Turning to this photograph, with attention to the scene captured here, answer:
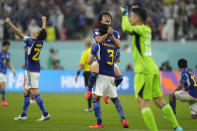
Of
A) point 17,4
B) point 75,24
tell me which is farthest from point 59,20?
point 17,4

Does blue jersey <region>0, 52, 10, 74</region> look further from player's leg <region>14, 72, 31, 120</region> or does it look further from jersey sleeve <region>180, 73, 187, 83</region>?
jersey sleeve <region>180, 73, 187, 83</region>

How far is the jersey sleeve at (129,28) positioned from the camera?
30.9 feet

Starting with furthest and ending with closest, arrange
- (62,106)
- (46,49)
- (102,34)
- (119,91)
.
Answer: (46,49), (119,91), (62,106), (102,34)

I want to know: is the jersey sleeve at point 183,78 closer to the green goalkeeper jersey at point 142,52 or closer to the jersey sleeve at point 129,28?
the green goalkeeper jersey at point 142,52

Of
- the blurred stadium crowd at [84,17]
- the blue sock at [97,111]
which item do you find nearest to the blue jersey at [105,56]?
the blue sock at [97,111]

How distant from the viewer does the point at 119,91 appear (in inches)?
1066

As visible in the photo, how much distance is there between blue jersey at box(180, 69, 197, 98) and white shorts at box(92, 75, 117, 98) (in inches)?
119

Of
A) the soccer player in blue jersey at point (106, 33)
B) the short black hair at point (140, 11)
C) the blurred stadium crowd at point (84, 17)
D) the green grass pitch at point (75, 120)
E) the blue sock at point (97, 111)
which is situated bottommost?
the green grass pitch at point (75, 120)

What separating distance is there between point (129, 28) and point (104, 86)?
286cm

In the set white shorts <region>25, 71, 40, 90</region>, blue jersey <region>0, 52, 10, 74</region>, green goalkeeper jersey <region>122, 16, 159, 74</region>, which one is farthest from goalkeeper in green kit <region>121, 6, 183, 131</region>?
blue jersey <region>0, 52, 10, 74</region>

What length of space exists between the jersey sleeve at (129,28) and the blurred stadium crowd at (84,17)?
2033cm

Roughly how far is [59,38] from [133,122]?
18675 mm

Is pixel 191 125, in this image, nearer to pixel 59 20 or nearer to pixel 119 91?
pixel 119 91

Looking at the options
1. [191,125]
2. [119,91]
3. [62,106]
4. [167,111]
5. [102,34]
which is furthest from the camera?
[119,91]
